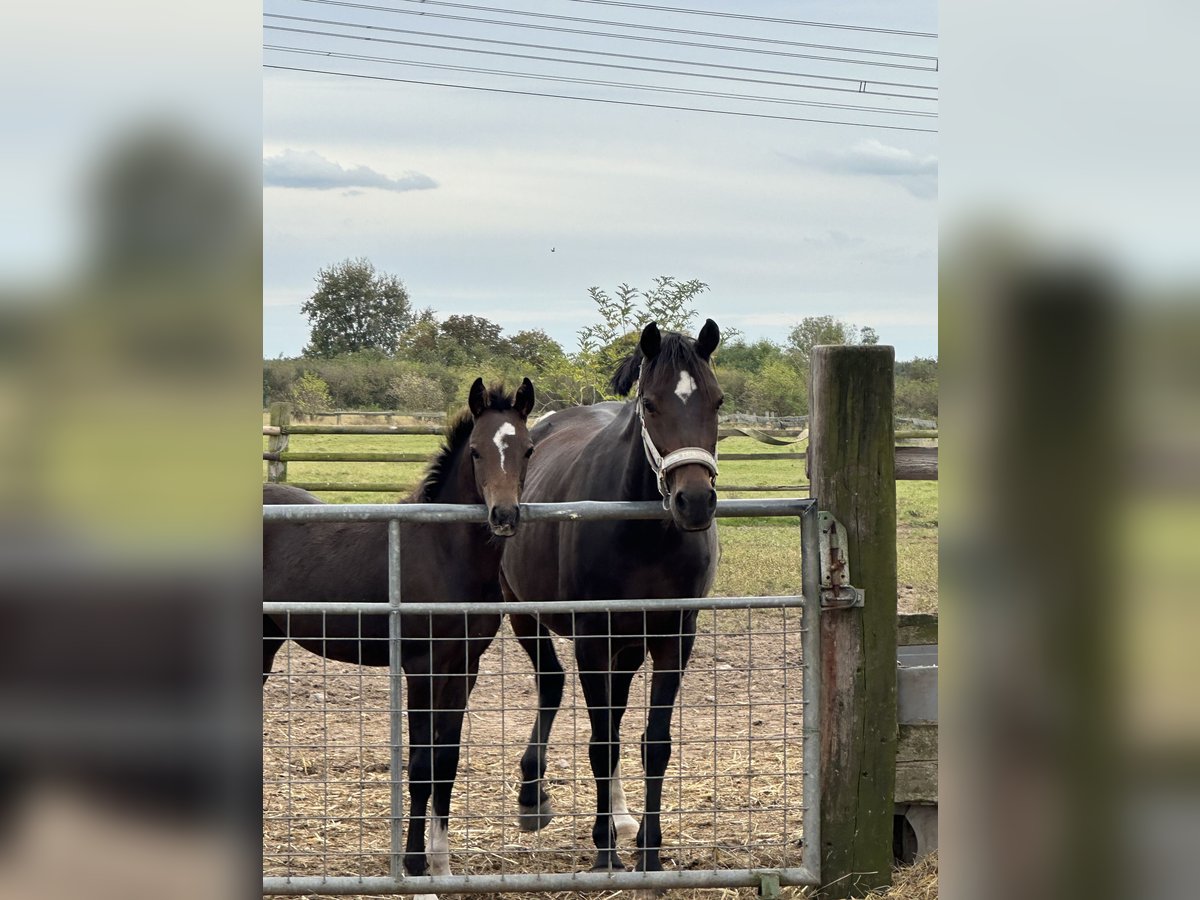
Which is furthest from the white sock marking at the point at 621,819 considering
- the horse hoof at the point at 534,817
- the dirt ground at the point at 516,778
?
the horse hoof at the point at 534,817

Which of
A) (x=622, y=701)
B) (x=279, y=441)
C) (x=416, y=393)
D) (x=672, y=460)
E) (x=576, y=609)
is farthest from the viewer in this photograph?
(x=416, y=393)

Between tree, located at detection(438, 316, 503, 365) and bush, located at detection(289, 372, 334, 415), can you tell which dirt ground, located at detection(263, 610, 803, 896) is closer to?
bush, located at detection(289, 372, 334, 415)

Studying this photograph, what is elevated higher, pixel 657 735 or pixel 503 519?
pixel 503 519

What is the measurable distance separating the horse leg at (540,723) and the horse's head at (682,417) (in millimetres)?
954

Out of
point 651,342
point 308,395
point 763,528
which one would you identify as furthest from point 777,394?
point 651,342

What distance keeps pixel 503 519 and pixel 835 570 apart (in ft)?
3.29

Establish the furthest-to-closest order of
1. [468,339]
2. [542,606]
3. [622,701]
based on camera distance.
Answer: [468,339], [622,701], [542,606]

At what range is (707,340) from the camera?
3.42 m

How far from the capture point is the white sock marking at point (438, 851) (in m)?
3.39

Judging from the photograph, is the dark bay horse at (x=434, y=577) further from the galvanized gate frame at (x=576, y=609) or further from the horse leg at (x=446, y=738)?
the galvanized gate frame at (x=576, y=609)

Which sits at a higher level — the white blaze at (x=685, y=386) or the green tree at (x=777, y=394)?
the green tree at (x=777, y=394)

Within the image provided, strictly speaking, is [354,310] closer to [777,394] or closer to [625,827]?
[777,394]
